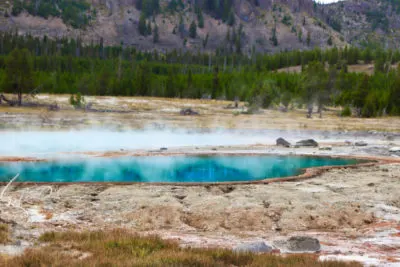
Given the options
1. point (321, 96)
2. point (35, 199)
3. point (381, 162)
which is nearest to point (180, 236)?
point (35, 199)

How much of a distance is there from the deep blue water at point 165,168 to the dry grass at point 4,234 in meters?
9.80

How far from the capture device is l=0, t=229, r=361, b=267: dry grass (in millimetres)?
8289

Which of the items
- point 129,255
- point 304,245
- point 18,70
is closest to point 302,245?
point 304,245

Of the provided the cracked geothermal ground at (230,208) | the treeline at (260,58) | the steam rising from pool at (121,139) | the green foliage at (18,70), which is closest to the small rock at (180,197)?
the cracked geothermal ground at (230,208)

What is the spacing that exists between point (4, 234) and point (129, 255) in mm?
3592

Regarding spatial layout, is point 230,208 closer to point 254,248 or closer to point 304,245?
point 304,245

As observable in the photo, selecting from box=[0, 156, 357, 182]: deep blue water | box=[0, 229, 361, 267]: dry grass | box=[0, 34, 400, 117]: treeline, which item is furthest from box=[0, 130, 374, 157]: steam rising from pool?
box=[0, 229, 361, 267]: dry grass

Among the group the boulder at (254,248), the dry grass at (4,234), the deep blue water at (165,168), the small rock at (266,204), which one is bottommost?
the deep blue water at (165,168)

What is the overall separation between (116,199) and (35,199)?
275 centimetres

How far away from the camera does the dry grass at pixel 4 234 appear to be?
10.4m

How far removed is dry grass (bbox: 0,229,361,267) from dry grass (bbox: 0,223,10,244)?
749mm

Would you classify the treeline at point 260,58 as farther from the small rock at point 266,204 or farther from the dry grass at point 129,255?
the dry grass at point 129,255

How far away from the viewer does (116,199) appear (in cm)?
1634

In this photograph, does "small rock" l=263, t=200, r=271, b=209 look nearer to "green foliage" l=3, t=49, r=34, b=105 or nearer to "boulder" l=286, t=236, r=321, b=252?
"boulder" l=286, t=236, r=321, b=252
